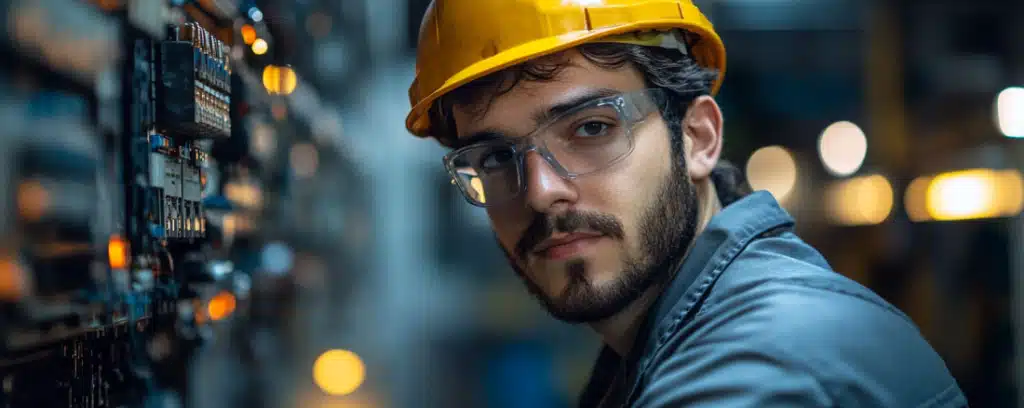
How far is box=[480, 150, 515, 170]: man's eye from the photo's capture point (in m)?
1.81

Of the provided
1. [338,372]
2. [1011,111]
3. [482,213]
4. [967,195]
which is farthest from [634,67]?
[482,213]

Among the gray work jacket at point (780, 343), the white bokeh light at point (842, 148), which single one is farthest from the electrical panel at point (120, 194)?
the white bokeh light at point (842, 148)

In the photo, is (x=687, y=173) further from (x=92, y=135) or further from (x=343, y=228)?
(x=343, y=228)

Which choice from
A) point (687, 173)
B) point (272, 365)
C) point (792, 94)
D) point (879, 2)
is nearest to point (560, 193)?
point (687, 173)

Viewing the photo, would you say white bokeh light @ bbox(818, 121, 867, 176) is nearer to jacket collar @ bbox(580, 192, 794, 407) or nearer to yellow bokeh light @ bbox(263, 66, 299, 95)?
yellow bokeh light @ bbox(263, 66, 299, 95)

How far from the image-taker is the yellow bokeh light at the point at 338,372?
162 inches

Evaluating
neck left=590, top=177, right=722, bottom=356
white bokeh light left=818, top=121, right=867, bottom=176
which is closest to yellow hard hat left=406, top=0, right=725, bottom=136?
neck left=590, top=177, right=722, bottom=356

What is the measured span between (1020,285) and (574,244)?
165 inches

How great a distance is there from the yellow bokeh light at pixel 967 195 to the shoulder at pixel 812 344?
165 inches

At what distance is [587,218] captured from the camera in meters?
1.69

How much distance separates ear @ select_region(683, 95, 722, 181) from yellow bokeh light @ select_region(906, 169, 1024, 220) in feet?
12.3

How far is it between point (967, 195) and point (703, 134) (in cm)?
429

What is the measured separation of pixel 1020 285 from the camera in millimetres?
4859

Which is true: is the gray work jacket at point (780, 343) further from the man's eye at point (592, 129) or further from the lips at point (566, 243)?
the man's eye at point (592, 129)
